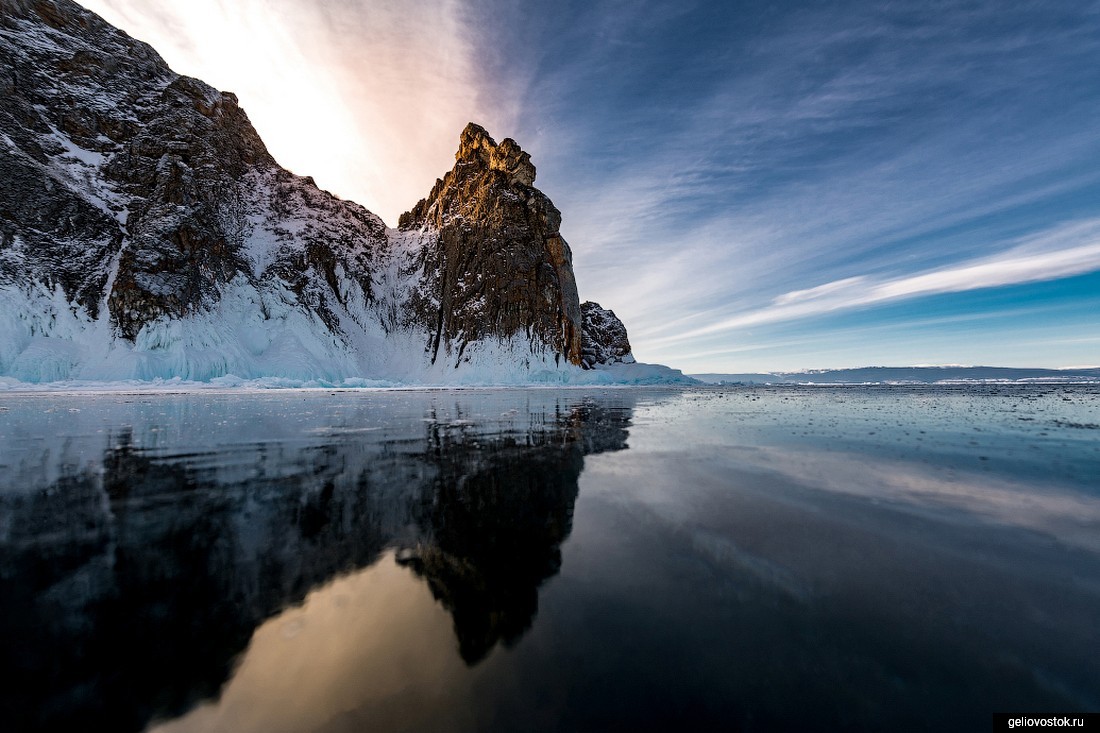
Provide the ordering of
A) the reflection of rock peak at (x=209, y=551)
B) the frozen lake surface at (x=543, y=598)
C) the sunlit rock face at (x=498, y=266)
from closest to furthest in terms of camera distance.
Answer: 1. the frozen lake surface at (x=543, y=598)
2. the reflection of rock peak at (x=209, y=551)
3. the sunlit rock face at (x=498, y=266)

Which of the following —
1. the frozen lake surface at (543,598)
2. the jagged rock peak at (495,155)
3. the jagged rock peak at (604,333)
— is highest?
the jagged rock peak at (495,155)

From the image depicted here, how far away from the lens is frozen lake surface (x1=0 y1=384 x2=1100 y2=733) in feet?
7.14

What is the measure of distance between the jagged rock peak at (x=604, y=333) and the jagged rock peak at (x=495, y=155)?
4850cm

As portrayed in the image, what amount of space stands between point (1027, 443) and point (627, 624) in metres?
12.8

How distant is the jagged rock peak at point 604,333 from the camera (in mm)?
114000

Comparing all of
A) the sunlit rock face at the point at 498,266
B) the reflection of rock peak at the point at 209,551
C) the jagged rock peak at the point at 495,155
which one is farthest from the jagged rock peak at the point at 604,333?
the reflection of rock peak at the point at 209,551

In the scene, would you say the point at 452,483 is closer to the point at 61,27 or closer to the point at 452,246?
the point at 452,246

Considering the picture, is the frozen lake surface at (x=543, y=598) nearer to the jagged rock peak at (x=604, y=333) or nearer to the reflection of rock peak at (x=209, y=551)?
the reflection of rock peak at (x=209, y=551)

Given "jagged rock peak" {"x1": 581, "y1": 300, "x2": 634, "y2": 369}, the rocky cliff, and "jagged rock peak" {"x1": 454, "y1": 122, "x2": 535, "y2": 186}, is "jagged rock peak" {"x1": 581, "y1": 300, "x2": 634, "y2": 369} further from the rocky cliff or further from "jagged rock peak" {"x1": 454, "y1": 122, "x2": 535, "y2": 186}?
"jagged rock peak" {"x1": 454, "y1": 122, "x2": 535, "y2": 186}

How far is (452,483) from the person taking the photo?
21.1 feet

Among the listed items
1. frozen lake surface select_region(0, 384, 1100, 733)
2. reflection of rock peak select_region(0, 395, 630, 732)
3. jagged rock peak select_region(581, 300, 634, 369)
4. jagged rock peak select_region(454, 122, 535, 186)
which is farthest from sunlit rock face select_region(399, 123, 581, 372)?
frozen lake surface select_region(0, 384, 1100, 733)

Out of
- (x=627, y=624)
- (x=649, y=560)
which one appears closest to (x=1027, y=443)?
(x=649, y=560)

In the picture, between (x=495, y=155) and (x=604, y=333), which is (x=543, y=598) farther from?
(x=604, y=333)

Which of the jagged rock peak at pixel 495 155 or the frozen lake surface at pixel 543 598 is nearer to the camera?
the frozen lake surface at pixel 543 598
